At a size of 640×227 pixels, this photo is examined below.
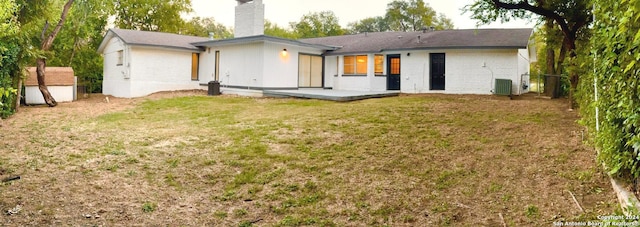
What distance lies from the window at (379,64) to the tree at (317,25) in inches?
1056

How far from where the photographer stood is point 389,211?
14.7 ft

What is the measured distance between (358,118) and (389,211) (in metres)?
5.50

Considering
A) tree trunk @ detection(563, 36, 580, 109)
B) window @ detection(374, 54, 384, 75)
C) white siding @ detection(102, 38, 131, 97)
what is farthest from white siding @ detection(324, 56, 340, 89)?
tree trunk @ detection(563, 36, 580, 109)

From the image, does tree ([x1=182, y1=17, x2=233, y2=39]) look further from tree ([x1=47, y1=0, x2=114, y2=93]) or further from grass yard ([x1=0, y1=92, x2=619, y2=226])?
grass yard ([x1=0, y1=92, x2=619, y2=226])

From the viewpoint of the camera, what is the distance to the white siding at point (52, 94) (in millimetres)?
15500

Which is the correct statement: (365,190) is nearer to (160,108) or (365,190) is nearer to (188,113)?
(188,113)

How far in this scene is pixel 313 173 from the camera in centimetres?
578

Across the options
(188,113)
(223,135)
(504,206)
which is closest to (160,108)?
(188,113)

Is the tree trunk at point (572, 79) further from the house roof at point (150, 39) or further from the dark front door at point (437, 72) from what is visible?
the house roof at point (150, 39)

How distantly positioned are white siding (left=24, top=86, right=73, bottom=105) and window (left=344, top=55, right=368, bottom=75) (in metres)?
12.3

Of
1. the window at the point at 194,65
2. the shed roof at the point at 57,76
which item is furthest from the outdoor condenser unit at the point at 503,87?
the shed roof at the point at 57,76

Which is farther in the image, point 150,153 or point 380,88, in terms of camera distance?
point 380,88

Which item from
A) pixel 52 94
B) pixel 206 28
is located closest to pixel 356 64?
pixel 52 94

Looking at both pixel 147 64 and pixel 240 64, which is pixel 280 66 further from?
pixel 147 64
